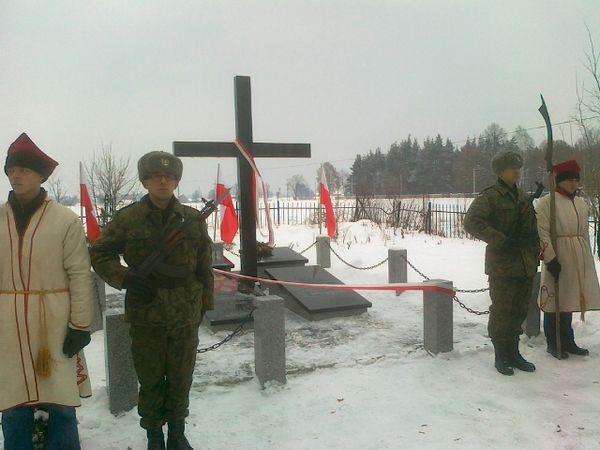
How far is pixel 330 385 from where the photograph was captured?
409 cm

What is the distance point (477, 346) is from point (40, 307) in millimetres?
4367

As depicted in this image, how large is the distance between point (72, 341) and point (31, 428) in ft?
1.99

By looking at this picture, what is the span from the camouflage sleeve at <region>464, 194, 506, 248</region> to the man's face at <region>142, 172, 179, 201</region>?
111 inches

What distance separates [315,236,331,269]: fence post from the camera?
983 cm

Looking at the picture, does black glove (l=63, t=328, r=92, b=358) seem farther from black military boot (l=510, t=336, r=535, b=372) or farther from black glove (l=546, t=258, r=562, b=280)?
black glove (l=546, t=258, r=562, b=280)

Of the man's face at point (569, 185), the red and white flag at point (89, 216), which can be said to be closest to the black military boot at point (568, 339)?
the man's face at point (569, 185)

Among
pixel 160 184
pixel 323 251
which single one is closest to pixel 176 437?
pixel 160 184

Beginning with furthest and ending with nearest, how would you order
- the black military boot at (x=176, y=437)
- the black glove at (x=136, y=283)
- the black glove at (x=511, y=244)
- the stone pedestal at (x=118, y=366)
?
the black glove at (x=511, y=244) → the stone pedestal at (x=118, y=366) → the black military boot at (x=176, y=437) → the black glove at (x=136, y=283)

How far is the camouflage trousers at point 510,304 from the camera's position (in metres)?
4.30

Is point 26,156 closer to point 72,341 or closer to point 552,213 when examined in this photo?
point 72,341

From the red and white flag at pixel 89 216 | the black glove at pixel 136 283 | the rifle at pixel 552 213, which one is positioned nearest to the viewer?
the black glove at pixel 136 283

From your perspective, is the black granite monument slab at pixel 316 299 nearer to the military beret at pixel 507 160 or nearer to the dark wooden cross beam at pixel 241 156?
the dark wooden cross beam at pixel 241 156

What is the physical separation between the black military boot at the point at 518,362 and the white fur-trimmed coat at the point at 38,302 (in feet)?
12.4

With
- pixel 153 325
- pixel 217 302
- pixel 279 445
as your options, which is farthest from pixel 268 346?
pixel 217 302
